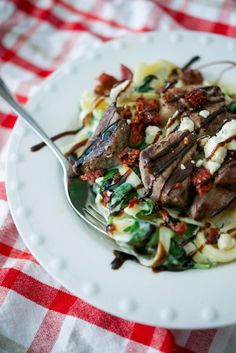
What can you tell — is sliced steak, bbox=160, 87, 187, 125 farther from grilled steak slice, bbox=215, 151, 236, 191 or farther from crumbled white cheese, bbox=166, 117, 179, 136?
grilled steak slice, bbox=215, 151, 236, 191

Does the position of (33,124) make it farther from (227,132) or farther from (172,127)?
(227,132)

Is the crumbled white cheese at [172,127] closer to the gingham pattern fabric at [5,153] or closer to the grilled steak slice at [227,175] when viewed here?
the grilled steak slice at [227,175]

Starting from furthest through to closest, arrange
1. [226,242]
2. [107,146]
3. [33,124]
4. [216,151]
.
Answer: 1. [33,124]
2. [107,146]
3. [216,151]
4. [226,242]

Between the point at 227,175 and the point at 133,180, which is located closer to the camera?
the point at 227,175

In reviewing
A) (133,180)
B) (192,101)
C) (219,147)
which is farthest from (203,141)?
(133,180)

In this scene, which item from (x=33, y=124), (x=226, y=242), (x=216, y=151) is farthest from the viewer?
(x=33, y=124)
